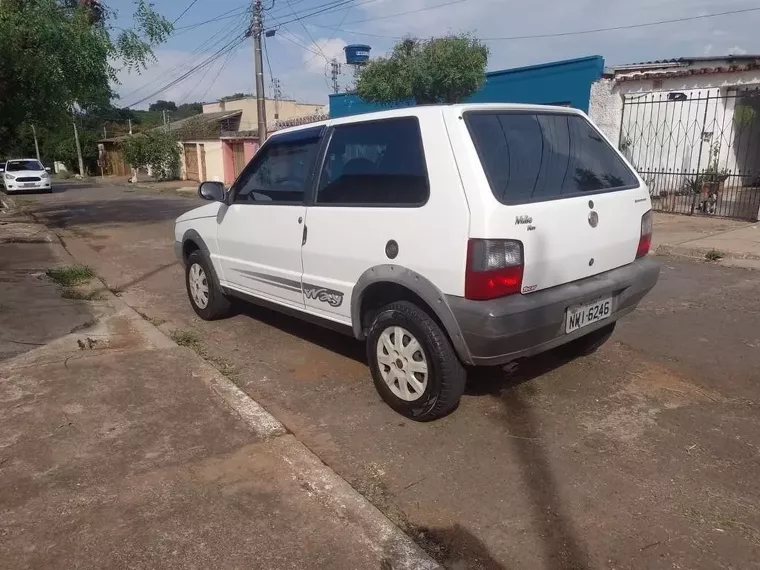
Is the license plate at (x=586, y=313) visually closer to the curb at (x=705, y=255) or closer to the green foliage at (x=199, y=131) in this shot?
the curb at (x=705, y=255)

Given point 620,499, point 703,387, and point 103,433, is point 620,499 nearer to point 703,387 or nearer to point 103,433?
point 703,387

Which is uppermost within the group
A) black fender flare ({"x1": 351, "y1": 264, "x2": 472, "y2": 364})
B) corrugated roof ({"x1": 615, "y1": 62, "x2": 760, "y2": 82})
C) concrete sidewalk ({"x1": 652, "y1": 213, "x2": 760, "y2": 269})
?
corrugated roof ({"x1": 615, "y1": 62, "x2": 760, "y2": 82})

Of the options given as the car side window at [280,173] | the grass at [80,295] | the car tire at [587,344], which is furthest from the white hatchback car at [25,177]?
the car tire at [587,344]

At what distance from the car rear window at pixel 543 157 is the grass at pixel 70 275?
238 inches

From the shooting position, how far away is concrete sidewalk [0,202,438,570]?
2477mm

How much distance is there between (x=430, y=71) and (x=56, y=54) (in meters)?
9.17

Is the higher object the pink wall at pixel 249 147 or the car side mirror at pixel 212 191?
the pink wall at pixel 249 147

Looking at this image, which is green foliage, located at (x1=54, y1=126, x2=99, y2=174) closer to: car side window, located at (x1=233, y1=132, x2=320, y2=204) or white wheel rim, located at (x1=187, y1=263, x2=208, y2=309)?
white wheel rim, located at (x1=187, y1=263, x2=208, y2=309)

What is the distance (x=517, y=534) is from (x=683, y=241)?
7.84 m

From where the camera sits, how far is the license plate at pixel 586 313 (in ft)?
11.1

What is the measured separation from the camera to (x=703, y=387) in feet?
13.2

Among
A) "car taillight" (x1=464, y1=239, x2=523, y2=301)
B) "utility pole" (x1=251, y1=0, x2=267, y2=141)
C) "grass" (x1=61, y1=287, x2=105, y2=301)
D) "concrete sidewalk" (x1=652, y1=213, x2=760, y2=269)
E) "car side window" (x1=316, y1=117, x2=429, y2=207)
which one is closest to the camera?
"car taillight" (x1=464, y1=239, x2=523, y2=301)

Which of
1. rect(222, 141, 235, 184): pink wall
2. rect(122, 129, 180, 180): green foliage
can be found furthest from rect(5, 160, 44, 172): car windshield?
rect(222, 141, 235, 184): pink wall

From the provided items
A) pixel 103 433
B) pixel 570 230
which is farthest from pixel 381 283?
pixel 103 433
